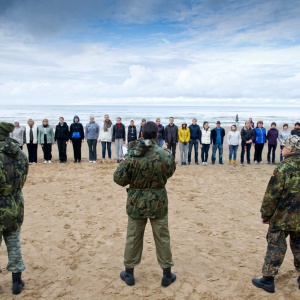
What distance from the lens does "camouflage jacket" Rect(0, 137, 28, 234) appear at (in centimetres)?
357

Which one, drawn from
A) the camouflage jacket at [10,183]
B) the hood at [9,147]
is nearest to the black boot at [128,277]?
the camouflage jacket at [10,183]

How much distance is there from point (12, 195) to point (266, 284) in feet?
10.5

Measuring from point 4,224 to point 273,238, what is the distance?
3.07 metres

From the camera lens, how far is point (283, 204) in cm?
361

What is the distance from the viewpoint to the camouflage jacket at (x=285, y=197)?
11.5 feet

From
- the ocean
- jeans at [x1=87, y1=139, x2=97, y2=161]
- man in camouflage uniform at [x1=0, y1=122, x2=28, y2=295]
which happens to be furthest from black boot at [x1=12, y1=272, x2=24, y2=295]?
the ocean

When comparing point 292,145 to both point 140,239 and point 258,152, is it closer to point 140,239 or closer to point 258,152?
point 140,239

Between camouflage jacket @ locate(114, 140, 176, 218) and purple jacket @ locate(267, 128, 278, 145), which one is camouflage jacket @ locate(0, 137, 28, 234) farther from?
purple jacket @ locate(267, 128, 278, 145)

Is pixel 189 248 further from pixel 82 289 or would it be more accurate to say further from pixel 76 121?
pixel 76 121

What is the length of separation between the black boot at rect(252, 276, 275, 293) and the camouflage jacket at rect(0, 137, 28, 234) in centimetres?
299

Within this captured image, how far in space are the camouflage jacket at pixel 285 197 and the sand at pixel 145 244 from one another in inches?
36.6

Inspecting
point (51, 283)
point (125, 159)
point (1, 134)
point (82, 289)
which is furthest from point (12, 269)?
point (125, 159)

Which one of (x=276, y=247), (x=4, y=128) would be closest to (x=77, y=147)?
(x=4, y=128)

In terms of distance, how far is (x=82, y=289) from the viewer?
393 cm
